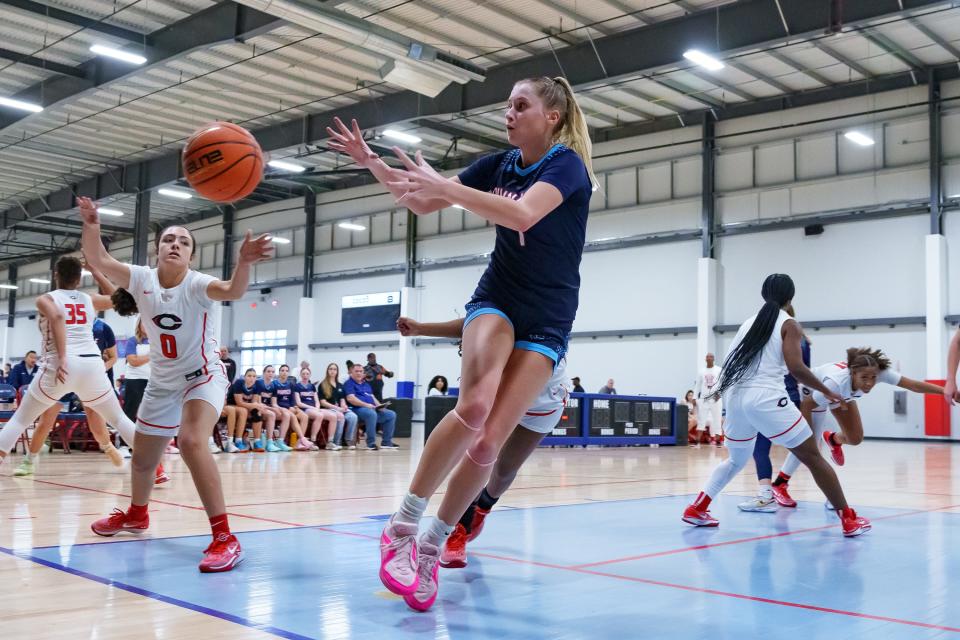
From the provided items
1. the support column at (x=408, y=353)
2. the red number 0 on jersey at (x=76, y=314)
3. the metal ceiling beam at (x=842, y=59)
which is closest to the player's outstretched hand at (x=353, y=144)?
the red number 0 on jersey at (x=76, y=314)

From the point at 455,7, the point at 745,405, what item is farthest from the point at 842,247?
the point at 745,405

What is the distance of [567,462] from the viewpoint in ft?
38.8

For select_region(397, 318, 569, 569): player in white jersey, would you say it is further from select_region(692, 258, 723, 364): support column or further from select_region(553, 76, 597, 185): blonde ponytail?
select_region(692, 258, 723, 364): support column

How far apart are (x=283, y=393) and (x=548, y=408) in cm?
1034

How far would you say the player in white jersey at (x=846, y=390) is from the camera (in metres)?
6.30

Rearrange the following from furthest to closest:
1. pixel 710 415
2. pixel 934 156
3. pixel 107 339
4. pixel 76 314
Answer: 1. pixel 710 415
2. pixel 934 156
3. pixel 107 339
4. pixel 76 314

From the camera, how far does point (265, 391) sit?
1329 cm

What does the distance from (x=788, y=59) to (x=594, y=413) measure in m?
8.74

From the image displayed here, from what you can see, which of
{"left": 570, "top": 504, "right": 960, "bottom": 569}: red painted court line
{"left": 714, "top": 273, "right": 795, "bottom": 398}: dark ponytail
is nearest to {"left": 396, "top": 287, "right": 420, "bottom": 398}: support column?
{"left": 570, "top": 504, "right": 960, "bottom": 569}: red painted court line

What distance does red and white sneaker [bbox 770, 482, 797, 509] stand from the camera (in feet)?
21.5

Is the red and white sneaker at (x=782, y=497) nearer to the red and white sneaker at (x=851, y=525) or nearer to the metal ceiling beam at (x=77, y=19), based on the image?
the red and white sneaker at (x=851, y=525)

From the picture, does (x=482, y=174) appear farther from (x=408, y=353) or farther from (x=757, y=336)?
(x=408, y=353)

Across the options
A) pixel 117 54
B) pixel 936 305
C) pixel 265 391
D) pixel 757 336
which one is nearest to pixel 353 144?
pixel 757 336

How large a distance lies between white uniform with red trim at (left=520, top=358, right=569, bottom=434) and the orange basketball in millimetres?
1746
